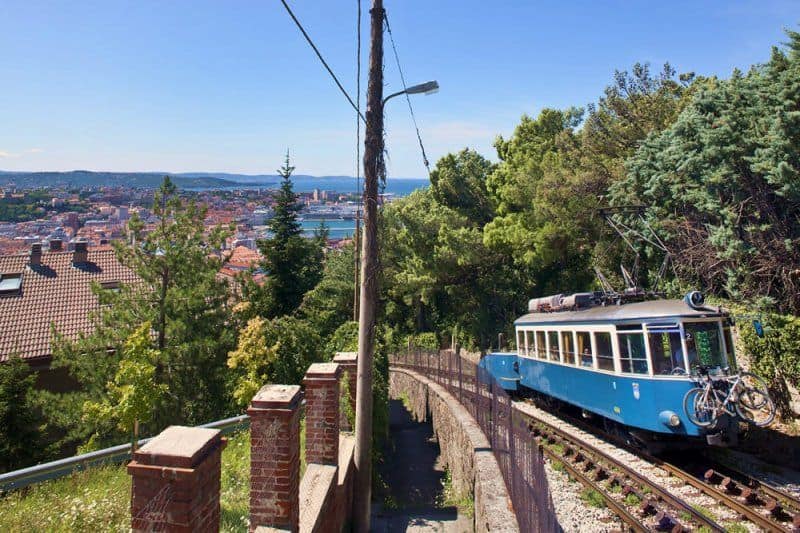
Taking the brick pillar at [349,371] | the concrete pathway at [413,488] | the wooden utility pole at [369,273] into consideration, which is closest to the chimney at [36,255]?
the concrete pathway at [413,488]

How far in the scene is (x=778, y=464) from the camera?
422 inches

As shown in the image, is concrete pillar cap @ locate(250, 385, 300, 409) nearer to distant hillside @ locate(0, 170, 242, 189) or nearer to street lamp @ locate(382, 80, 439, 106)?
street lamp @ locate(382, 80, 439, 106)

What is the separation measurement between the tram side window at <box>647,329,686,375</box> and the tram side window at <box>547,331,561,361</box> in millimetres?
3645

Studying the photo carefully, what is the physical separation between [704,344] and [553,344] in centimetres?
441

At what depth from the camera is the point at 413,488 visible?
12055mm

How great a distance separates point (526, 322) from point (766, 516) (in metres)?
8.53

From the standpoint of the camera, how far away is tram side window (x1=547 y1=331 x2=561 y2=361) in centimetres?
1379

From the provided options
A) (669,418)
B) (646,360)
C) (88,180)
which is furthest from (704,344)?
(88,180)

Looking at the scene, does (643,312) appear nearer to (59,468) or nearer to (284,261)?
(59,468)

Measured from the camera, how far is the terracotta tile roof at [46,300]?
19000 millimetres

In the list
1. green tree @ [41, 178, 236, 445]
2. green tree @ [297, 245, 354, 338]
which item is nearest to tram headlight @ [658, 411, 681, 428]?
green tree @ [41, 178, 236, 445]

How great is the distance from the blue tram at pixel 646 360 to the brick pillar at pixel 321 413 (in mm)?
6396

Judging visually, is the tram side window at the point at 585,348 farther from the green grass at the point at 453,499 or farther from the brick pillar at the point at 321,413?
the brick pillar at the point at 321,413

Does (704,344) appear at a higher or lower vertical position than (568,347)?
higher
